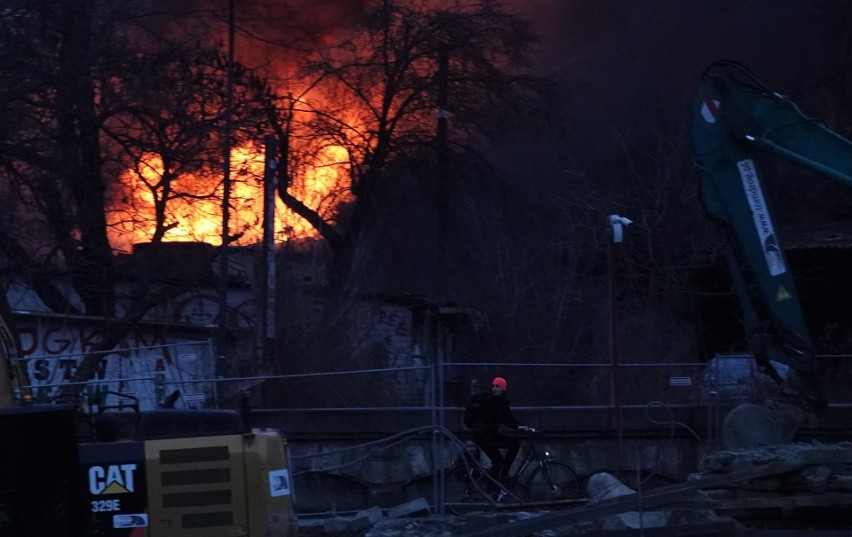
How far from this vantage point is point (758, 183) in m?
11.7

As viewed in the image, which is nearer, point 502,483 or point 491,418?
point 502,483

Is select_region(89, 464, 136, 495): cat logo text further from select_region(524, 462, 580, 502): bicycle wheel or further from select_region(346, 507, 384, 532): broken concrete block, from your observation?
select_region(524, 462, 580, 502): bicycle wheel

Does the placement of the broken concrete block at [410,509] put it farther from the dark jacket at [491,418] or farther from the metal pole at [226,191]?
the metal pole at [226,191]

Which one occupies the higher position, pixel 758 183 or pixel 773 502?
pixel 758 183

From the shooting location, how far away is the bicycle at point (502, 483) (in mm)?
11828

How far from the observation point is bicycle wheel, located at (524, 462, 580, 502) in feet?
40.0

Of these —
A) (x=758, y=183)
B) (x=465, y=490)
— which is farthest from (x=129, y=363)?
(x=758, y=183)

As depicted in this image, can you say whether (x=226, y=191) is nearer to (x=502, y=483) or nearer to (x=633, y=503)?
(x=502, y=483)

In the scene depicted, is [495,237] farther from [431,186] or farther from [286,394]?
[286,394]

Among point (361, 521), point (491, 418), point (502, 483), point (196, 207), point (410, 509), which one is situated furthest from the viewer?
point (196, 207)

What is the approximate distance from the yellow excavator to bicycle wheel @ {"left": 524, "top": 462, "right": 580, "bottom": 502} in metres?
6.10

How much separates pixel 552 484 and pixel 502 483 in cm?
70

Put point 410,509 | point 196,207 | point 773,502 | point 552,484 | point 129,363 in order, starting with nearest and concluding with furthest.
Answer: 1. point 773,502
2. point 410,509
3. point 552,484
4. point 129,363
5. point 196,207

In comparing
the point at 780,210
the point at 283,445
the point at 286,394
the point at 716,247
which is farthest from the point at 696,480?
the point at 780,210
